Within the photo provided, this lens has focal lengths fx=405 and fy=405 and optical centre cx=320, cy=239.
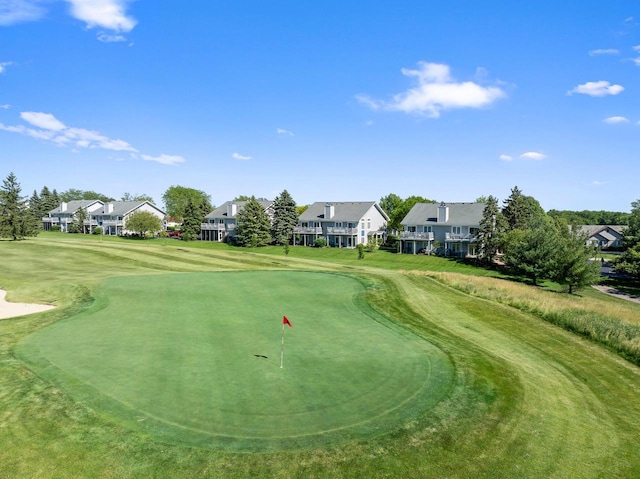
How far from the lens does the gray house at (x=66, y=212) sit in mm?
117881

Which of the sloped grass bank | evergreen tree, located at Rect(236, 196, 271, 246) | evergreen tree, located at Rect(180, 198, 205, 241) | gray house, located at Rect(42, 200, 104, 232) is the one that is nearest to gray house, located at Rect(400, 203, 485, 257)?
evergreen tree, located at Rect(236, 196, 271, 246)

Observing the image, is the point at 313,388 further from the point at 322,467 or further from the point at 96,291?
the point at 96,291

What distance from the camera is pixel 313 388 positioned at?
12602 millimetres

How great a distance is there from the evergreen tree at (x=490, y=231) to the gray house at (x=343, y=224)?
76.9 feet

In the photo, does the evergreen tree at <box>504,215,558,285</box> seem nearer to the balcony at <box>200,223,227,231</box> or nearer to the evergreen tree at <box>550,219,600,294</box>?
the evergreen tree at <box>550,219,600,294</box>

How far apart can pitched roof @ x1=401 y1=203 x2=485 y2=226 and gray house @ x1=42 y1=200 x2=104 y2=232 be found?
300 ft

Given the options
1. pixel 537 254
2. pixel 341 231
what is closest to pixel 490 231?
pixel 537 254

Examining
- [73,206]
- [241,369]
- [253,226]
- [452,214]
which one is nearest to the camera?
[241,369]

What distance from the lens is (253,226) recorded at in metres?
84.6

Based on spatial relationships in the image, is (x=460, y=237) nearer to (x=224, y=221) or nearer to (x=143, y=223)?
(x=224, y=221)

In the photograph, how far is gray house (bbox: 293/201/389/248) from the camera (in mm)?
83688

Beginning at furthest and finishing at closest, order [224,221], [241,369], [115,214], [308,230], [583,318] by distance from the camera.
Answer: [115,214], [224,221], [308,230], [583,318], [241,369]

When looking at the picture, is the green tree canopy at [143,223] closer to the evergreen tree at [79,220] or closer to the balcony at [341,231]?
the evergreen tree at [79,220]

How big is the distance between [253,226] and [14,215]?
137 feet
